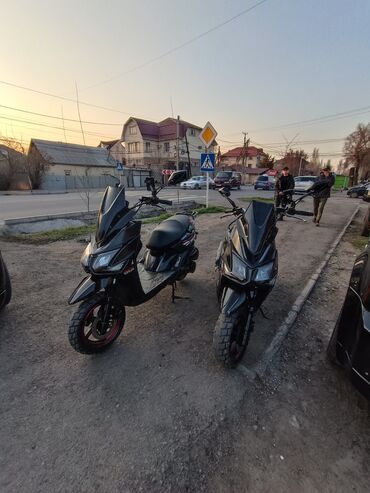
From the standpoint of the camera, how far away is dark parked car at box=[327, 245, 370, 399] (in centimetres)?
160

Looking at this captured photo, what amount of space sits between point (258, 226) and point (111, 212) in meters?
1.39

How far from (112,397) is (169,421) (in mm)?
498

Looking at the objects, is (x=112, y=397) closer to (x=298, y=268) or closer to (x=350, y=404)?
(x=350, y=404)

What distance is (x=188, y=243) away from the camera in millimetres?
Answer: 3461

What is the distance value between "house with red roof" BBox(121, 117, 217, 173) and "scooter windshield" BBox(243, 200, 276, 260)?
1643 inches

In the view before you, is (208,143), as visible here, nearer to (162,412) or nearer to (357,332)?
(357,332)

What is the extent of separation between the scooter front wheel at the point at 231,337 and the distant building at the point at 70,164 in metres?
24.7

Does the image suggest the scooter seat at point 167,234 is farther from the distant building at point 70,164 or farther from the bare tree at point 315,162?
the bare tree at point 315,162

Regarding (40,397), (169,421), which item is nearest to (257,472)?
(169,421)

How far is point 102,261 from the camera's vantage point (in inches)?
84.9

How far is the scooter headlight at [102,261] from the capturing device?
213cm

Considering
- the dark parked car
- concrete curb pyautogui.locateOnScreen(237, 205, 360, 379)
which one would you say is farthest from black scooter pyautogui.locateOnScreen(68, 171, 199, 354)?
the dark parked car

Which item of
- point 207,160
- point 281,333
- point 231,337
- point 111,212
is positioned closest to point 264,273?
point 231,337

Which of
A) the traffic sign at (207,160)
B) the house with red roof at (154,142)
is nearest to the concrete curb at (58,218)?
the traffic sign at (207,160)
